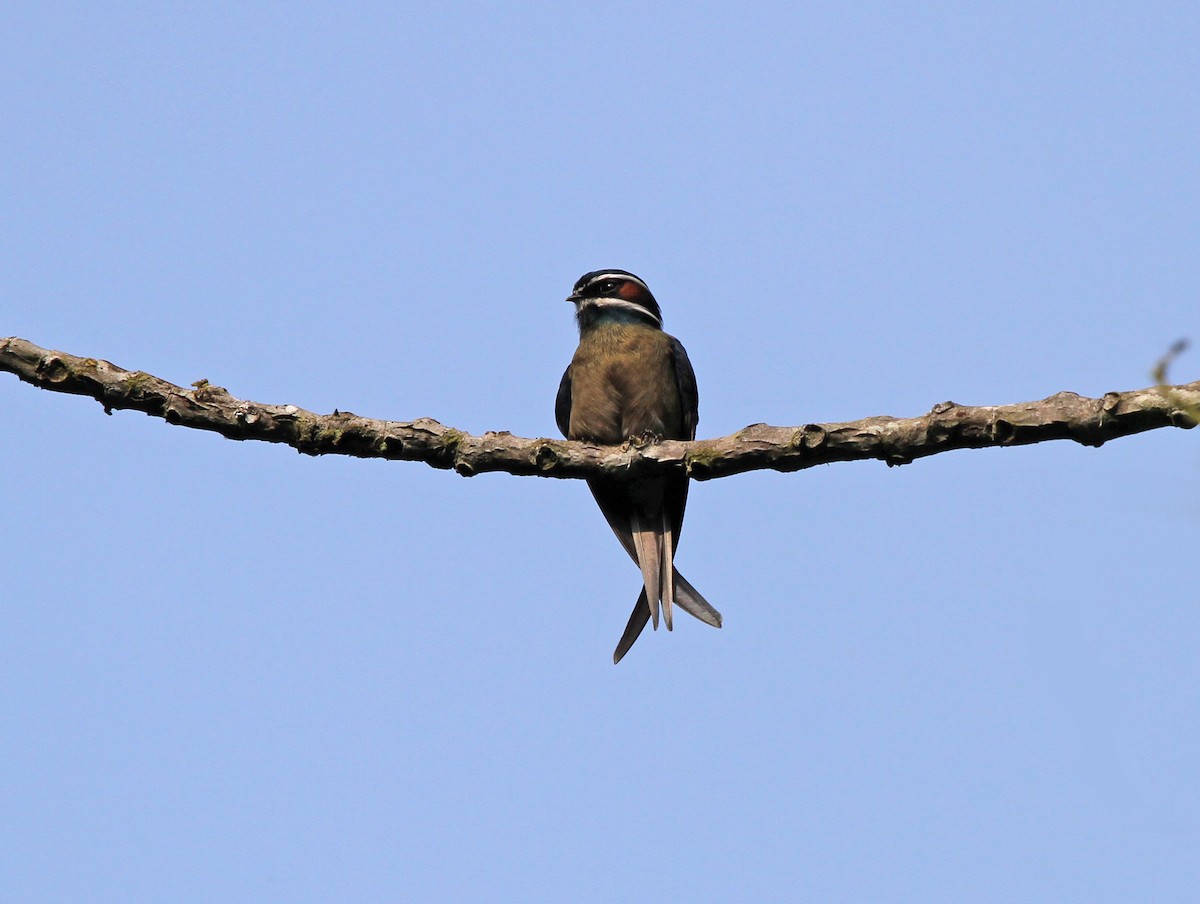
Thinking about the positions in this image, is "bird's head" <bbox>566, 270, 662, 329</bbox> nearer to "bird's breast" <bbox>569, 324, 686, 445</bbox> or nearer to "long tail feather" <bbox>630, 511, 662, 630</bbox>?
"bird's breast" <bbox>569, 324, 686, 445</bbox>

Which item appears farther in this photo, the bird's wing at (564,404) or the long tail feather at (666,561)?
the bird's wing at (564,404)

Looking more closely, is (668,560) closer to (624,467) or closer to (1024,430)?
(624,467)

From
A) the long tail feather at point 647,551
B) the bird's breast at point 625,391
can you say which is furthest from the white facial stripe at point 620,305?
the long tail feather at point 647,551

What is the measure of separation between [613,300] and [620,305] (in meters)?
0.08

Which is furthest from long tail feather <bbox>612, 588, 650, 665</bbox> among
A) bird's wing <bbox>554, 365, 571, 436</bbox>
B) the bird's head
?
the bird's head

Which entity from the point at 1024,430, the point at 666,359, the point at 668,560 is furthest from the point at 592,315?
the point at 1024,430

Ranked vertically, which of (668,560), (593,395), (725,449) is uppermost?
(593,395)

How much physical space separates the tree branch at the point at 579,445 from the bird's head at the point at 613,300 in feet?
8.58

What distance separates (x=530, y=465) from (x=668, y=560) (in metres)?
1.73

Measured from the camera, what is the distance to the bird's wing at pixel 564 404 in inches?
319

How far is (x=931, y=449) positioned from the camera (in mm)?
4805

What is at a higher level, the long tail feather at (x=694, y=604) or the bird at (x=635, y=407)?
the bird at (x=635, y=407)

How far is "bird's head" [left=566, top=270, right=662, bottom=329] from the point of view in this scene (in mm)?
8180

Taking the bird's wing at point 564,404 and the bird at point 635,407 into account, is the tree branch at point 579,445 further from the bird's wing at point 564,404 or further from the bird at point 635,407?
the bird's wing at point 564,404
